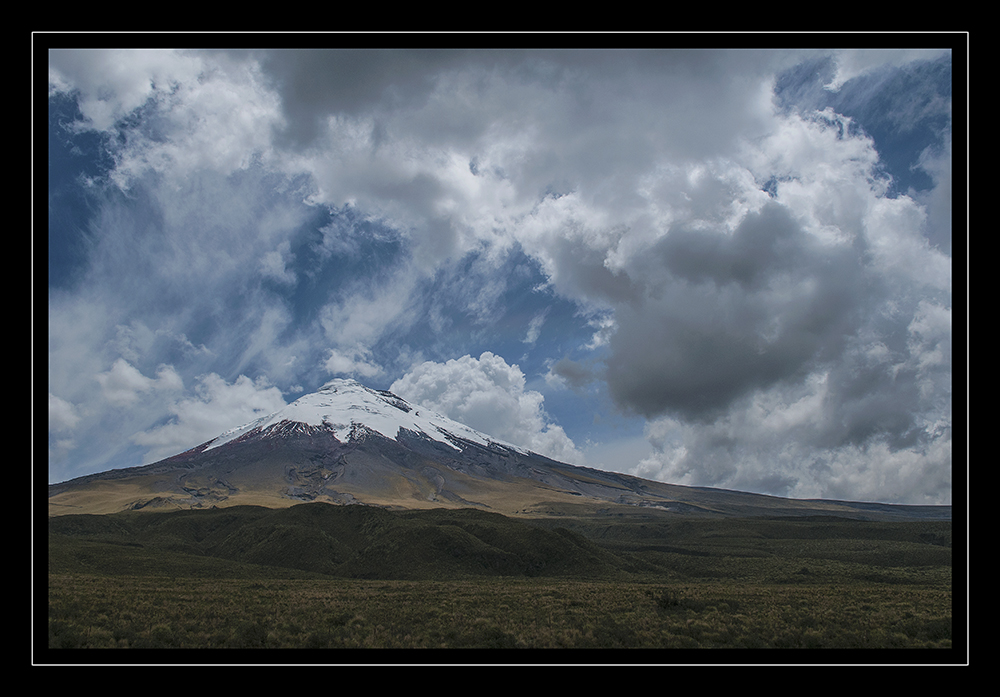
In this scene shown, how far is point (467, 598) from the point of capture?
105 feet

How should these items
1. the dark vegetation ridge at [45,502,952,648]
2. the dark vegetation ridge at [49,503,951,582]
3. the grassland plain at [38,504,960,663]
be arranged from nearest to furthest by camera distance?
the grassland plain at [38,504,960,663] → the dark vegetation ridge at [45,502,952,648] → the dark vegetation ridge at [49,503,951,582]

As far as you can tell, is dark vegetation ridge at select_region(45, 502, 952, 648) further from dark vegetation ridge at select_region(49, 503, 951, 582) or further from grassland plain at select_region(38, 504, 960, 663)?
dark vegetation ridge at select_region(49, 503, 951, 582)

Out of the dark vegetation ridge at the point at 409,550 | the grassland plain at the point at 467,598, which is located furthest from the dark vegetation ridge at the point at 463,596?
the dark vegetation ridge at the point at 409,550

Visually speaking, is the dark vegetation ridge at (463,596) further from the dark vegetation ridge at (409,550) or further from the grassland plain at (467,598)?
the dark vegetation ridge at (409,550)

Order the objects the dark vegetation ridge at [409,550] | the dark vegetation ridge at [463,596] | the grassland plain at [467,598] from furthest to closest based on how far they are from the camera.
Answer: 1. the dark vegetation ridge at [409,550]
2. the dark vegetation ridge at [463,596]
3. the grassland plain at [467,598]

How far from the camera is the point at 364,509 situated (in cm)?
8338

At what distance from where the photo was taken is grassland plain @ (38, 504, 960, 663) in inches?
885

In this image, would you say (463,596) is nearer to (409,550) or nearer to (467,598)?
(467,598)

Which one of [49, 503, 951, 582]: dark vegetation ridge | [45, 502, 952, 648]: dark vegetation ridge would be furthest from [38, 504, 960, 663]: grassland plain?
[49, 503, 951, 582]: dark vegetation ridge

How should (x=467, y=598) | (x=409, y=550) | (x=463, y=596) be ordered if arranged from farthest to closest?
(x=409, y=550)
(x=463, y=596)
(x=467, y=598)

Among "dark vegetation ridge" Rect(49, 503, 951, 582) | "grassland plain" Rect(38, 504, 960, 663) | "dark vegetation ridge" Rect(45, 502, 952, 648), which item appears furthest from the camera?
"dark vegetation ridge" Rect(49, 503, 951, 582)

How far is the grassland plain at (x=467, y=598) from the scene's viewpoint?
22469 millimetres

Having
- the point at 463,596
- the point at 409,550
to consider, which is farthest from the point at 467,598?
the point at 409,550
